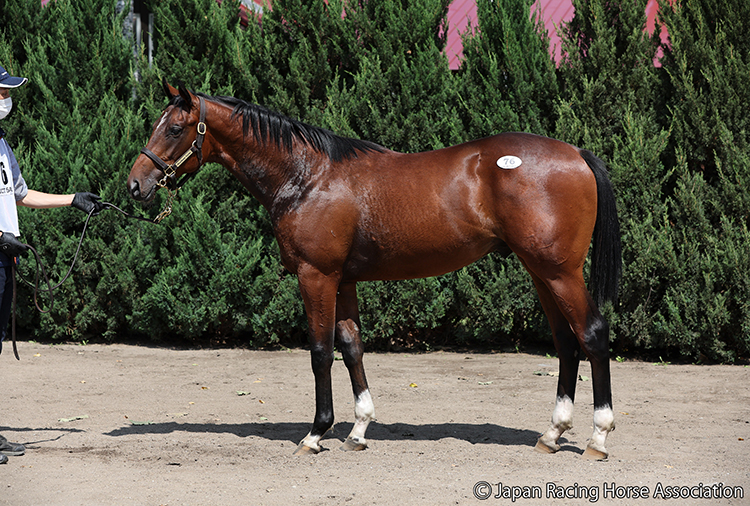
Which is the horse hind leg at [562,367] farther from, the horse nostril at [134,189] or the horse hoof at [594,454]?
the horse nostril at [134,189]

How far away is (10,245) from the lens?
416cm

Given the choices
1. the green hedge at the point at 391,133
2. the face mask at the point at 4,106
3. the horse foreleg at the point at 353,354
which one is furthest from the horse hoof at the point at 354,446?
the green hedge at the point at 391,133

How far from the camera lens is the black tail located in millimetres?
4457

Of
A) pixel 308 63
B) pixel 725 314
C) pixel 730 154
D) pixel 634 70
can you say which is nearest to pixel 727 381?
pixel 725 314

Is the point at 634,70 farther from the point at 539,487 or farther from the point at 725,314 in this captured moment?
the point at 539,487

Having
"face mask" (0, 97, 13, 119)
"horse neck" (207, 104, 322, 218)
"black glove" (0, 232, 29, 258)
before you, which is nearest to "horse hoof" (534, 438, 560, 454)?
"horse neck" (207, 104, 322, 218)

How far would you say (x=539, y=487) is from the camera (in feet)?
12.4

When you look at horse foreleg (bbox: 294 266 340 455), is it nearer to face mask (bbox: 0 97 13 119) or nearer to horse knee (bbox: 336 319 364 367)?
horse knee (bbox: 336 319 364 367)

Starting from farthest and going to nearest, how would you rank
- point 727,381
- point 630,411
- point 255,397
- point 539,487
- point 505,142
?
point 727,381 < point 255,397 < point 630,411 < point 505,142 < point 539,487

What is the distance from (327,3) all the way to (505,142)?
175 inches

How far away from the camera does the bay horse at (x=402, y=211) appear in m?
4.30

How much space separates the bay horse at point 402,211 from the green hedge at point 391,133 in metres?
3.15

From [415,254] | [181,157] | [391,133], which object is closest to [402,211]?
[415,254]

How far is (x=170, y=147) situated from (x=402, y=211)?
1.53 meters
